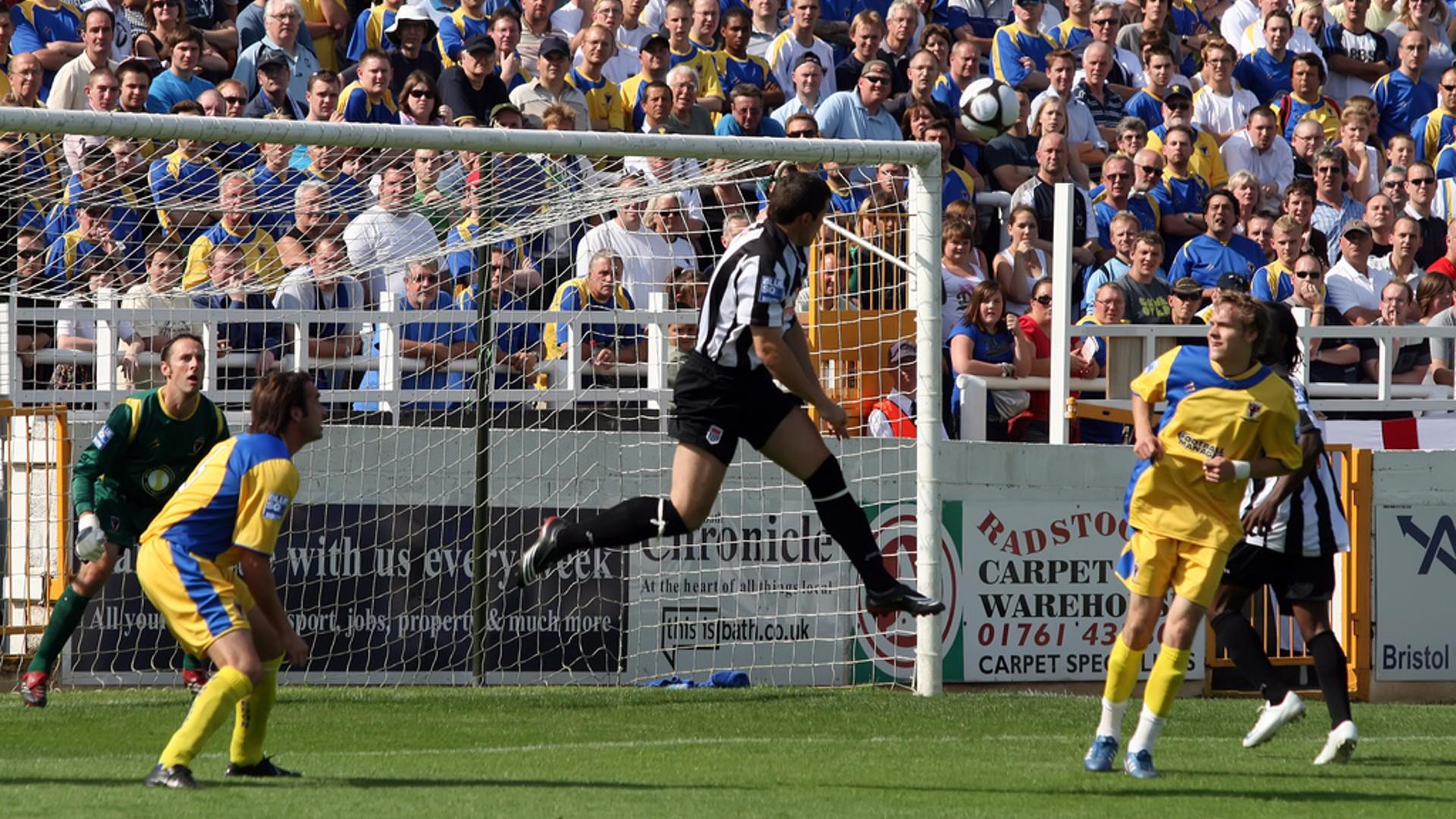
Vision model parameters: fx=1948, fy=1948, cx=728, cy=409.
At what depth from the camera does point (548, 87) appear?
13922mm

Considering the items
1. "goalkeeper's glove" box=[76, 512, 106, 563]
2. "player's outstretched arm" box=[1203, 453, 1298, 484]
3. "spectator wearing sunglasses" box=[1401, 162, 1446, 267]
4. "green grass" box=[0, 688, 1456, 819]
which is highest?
"spectator wearing sunglasses" box=[1401, 162, 1446, 267]

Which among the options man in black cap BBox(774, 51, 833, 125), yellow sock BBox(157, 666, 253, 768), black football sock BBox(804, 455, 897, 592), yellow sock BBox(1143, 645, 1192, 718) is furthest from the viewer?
man in black cap BBox(774, 51, 833, 125)

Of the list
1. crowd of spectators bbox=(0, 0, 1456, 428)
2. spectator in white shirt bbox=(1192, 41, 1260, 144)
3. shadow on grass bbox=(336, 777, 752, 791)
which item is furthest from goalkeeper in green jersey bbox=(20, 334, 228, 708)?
spectator in white shirt bbox=(1192, 41, 1260, 144)

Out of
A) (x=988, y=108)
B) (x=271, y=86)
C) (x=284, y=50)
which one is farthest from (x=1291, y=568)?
(x=284, y=50)

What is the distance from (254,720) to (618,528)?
1837 millimetres

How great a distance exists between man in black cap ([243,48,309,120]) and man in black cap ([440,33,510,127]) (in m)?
1.12

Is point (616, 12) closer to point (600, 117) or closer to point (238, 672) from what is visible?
point (600, 117)

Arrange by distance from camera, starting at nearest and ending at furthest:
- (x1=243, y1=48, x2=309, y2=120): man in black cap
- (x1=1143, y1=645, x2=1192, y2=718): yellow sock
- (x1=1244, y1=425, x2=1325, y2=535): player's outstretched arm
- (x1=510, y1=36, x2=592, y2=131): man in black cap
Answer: (x1=1143, y1=645, x2=1192, y2=718): yellow sock → (x1=1244, y1=425, x2=1325, y2=535): player's outstretched arm → (x1=243, y1=48, x2=309, y2=120): man in black cap → (x1=510, y1=36, x2=592, y2=131): man in black cap

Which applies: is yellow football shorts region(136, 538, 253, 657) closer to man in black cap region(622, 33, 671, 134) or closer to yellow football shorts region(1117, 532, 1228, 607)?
yellow football shorts region(1117, 532, 1228, 607)

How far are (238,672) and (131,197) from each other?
446 cm

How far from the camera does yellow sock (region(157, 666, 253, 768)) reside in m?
6.36

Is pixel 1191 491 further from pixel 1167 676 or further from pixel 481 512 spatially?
pixel 481 512

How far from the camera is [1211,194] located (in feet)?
49.5

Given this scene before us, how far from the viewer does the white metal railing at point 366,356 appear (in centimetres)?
1106
